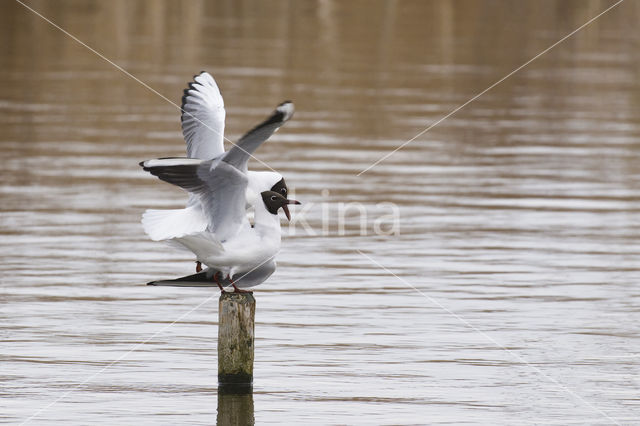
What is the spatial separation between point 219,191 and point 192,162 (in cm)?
36

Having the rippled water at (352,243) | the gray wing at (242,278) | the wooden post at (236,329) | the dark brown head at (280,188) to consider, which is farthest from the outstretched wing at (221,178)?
the rippled water at (352,243)

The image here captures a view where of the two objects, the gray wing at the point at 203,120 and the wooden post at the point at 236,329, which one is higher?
the gray wing at the point at 203,120

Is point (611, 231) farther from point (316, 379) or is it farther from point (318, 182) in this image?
point (316, 379)

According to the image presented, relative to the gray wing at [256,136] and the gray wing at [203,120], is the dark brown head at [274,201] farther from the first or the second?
the gray wing at [203,120]

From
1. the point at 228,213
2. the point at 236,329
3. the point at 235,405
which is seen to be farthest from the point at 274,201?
the point at 235,405

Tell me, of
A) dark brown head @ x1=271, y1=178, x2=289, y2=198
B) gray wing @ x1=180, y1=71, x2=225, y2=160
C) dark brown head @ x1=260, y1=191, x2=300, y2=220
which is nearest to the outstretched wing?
dark brown head @ x1=260, y1=191, x2=300, y2=220

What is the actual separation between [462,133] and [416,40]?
14.5 meters

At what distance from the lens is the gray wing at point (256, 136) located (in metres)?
8.81

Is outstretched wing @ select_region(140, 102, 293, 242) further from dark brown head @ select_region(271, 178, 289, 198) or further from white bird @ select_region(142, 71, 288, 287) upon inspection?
dark brown head @ select_region(271, 178, 289, 198)

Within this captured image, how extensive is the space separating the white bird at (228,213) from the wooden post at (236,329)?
0.59 feet

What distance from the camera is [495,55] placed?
3369 cm

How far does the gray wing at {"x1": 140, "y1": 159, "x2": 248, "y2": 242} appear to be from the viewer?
31.0 feet

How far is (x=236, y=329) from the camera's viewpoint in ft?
31.3

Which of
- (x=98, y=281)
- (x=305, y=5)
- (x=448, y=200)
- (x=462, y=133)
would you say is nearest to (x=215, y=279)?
(x=98, y=281)
